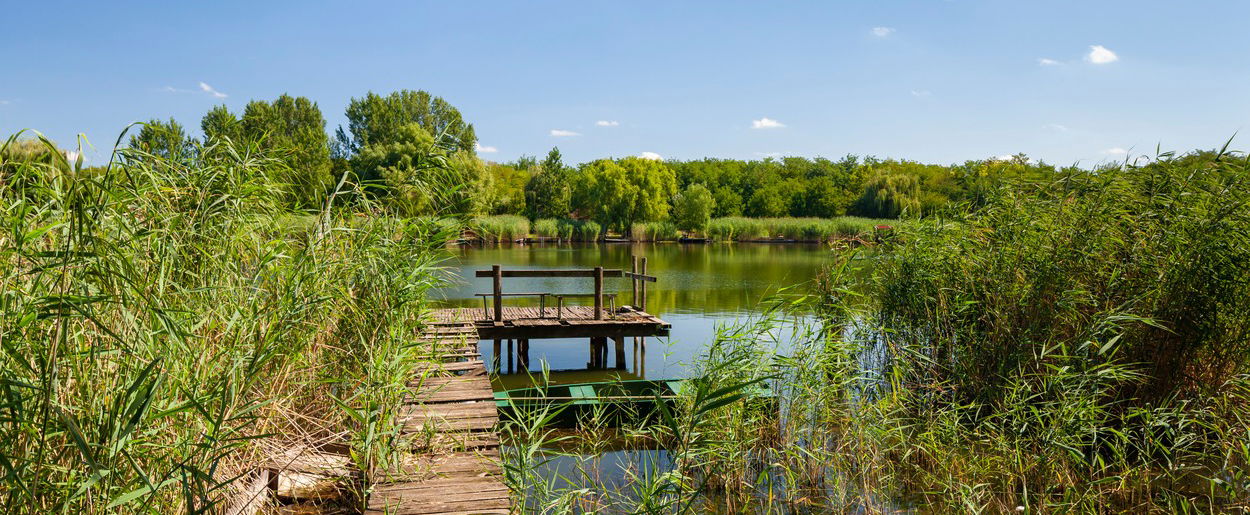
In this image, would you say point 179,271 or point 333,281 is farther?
point 333,281

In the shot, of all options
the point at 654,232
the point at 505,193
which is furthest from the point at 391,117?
→ the point at 654,232

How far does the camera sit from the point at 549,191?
2108 inches

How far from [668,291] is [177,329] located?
59.8 feet

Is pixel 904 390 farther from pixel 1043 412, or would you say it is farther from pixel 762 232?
pixel 762 232

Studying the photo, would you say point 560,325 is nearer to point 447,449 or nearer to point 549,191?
point 447,449

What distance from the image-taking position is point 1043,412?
484 centimetres

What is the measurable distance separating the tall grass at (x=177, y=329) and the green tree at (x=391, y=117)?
160 feet

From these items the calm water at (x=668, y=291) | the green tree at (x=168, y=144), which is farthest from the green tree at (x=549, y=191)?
the green tree at (x=168, y=144)

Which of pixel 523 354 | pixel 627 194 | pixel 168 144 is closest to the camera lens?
pixel 168 144

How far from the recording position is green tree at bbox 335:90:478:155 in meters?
52.5

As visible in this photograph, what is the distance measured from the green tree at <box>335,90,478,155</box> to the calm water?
1870 cm

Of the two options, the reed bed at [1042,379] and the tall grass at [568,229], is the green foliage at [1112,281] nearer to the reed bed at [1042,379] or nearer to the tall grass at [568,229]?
the reed bed at [1042,379]

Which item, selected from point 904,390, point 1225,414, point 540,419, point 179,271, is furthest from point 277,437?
point 1225,414

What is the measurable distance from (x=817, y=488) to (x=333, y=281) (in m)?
4.01
